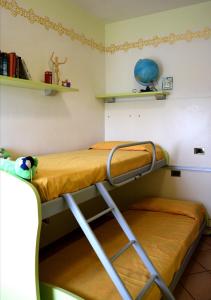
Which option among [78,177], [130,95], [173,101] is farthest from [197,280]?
[130,95]

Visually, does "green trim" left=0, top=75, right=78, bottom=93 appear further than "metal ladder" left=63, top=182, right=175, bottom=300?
Yes

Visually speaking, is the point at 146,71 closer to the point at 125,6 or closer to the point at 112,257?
the point at 125,6

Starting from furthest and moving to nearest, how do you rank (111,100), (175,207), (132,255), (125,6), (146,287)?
(111,100), (125,6), (175,207), (132,255), (146,287)

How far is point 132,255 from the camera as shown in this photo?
2064 mm

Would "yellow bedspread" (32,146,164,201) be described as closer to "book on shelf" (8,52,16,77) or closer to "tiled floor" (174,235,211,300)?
"book on shelf" (8,52,16,77)

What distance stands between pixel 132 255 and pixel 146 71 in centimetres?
219

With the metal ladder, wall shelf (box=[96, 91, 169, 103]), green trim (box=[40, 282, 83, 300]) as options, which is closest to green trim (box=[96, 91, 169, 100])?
wall shelf (box=[96, 91, 169, 103])

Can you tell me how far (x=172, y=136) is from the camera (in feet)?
11.4

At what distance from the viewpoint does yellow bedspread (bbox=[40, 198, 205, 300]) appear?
165 centimetres

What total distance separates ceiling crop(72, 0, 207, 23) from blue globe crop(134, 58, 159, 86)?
614mm

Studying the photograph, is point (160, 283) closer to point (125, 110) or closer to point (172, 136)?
point (172, 136)

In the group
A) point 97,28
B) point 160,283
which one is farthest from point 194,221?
point 97,28

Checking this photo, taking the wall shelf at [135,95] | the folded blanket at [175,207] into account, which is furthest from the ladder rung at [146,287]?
the wall shelf at [135,95]

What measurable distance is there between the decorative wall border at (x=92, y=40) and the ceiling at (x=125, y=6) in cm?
31
